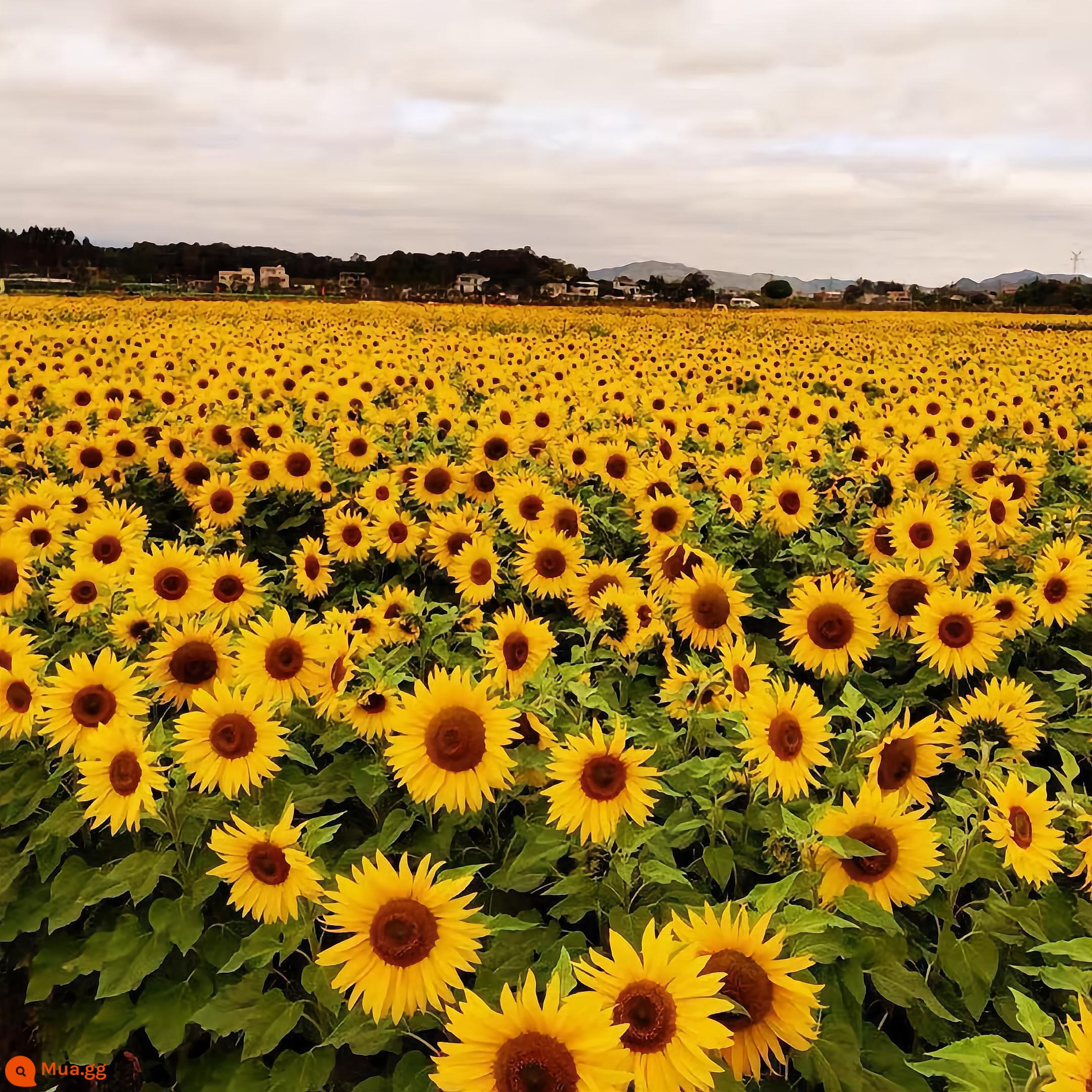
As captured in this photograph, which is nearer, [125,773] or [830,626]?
[125,773]

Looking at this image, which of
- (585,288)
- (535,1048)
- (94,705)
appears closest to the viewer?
(535,1048)

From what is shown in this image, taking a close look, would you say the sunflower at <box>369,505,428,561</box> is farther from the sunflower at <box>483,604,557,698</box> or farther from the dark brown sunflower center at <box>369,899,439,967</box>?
the dark brown sunflower center at <box>369,899,439,967</box>

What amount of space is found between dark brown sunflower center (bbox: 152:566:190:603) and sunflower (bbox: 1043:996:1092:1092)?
403cm

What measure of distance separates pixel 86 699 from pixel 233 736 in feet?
2.35

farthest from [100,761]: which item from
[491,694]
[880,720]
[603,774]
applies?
[880,720]

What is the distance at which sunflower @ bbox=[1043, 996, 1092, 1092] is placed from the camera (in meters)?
1.48

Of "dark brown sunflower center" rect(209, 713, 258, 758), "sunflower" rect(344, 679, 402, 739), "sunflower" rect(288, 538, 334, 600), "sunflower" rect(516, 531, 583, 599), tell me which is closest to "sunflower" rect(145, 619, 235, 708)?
"dark brown sunflower center" rect(209, 713, 258, 758)

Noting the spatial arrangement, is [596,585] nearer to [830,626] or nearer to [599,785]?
[830,626]

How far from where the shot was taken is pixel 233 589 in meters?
4.46

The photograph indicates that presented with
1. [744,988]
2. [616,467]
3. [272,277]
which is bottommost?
[744,988]

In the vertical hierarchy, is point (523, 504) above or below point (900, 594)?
above

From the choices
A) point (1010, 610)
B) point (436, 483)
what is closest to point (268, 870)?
point (1010, 610)

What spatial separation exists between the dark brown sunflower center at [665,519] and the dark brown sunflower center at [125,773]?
3.46 m

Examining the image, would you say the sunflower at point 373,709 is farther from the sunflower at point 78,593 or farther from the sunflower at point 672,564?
the sunflower at point 78,593
